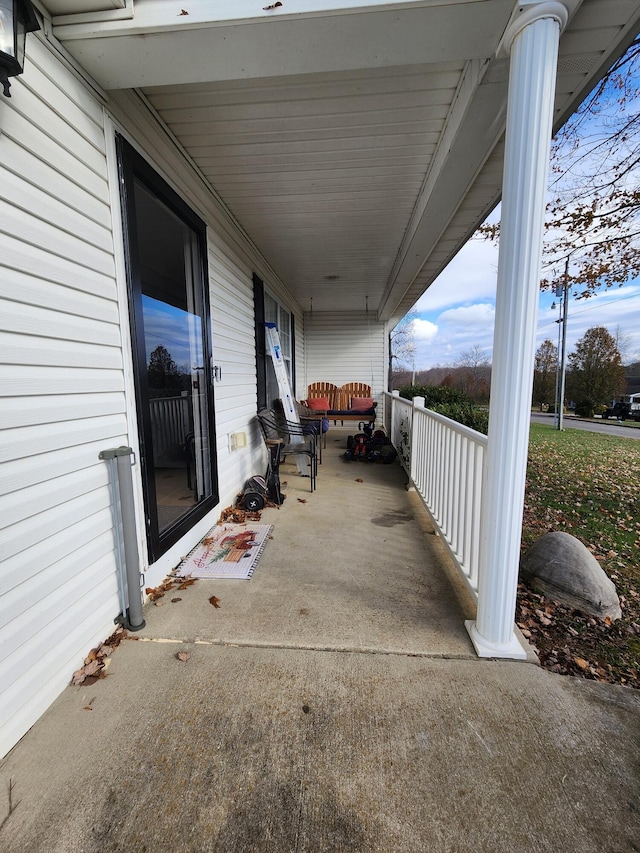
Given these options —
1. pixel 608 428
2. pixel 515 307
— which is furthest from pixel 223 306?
pixel 608 428

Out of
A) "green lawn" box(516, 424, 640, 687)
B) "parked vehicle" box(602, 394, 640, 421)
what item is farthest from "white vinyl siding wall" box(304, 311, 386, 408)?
"parked vehicle" box(602, 394, 640, 421)

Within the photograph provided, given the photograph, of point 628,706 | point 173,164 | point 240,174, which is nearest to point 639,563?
point 628,706

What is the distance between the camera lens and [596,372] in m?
20.5

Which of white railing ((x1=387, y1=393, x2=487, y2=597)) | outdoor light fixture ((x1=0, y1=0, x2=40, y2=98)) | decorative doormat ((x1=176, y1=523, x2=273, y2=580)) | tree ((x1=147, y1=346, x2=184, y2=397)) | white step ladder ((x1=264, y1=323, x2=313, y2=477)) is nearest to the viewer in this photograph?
outdoor light fixture ((x1=0, y1=0, x2=40, y2=98))

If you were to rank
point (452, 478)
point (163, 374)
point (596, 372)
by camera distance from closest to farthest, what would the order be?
point (452, 478), point (163, 374), point (596, 372)

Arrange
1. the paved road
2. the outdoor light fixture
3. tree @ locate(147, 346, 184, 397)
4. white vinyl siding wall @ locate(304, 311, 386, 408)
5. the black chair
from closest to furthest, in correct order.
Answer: the outdoor light fixture, tree @ locate(147, 346, 184, 397), the black chair, white vinyl siding wall @ locate(304, 311, 386, 408), the paved road

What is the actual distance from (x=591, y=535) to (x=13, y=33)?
464cm

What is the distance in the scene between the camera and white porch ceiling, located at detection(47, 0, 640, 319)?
137cm

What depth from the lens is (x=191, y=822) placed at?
3.30 feet

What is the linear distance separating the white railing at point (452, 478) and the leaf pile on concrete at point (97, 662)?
5.79 ft

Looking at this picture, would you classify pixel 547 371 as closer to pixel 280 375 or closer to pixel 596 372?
pixel 596 372

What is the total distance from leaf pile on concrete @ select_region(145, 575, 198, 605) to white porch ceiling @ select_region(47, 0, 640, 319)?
250 centimetres

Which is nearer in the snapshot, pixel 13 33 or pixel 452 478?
pixel 13 33

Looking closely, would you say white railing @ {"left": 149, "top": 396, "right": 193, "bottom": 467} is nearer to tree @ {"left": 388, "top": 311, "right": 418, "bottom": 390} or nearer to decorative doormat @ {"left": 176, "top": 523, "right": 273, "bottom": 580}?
decorative doormat @ {"left": 176, "top": 523, "right": 273, "bottom": 580}
